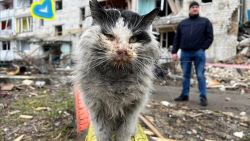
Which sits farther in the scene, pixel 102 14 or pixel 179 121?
pixel 179 121

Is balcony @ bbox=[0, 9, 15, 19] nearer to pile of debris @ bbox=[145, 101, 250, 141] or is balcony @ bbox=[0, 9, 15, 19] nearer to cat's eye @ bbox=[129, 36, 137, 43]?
pile of debris @ bbox=[145, 101, 250, 141]

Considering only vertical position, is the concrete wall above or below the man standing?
above

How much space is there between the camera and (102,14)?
2631mm

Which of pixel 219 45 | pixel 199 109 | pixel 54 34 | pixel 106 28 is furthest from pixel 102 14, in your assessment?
pixel 54 34

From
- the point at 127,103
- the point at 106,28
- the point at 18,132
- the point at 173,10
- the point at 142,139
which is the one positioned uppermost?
the point at 173,10

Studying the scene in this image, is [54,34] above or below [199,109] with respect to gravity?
above

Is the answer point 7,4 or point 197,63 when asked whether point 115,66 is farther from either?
point 7,4

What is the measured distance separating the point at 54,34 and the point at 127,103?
123ft

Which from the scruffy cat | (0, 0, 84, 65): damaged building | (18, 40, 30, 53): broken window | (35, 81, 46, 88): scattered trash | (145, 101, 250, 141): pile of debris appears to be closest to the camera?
the scruffy cat

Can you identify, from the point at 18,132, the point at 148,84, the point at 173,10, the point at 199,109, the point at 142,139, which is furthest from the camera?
the point at 173,10

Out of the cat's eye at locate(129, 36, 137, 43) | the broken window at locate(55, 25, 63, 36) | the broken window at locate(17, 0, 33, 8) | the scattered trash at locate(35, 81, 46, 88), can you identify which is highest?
the broken window at locate(17, 0, 33, 8)

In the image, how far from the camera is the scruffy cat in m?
2.50

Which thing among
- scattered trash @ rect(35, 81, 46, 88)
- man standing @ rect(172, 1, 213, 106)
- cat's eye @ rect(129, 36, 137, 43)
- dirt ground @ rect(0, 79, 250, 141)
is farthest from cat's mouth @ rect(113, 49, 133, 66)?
scattered trash @ rect(35, 81, 46, 88)

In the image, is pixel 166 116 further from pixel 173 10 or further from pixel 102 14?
pixel 173 10
